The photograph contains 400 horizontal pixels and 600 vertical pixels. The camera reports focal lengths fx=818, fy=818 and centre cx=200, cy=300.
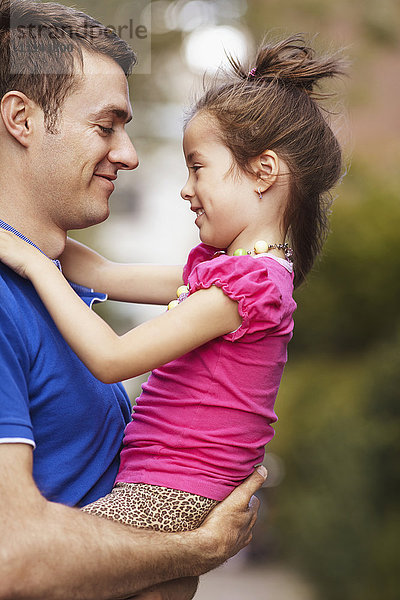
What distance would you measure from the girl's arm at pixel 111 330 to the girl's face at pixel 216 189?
0.32m

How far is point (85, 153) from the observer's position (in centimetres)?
249

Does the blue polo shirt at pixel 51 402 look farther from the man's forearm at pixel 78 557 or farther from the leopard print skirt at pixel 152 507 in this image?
the man's forearm at pixel 78 557

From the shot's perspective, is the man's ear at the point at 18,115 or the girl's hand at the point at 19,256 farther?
the man's ear at the point at 18,115

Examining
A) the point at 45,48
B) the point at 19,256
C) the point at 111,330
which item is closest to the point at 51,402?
the point at 111,330

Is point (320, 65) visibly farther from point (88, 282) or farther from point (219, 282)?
point (88, 282)

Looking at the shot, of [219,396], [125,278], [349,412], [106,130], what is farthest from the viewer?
[349,412]

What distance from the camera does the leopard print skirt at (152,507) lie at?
2141mm

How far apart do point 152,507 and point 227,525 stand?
26 cm

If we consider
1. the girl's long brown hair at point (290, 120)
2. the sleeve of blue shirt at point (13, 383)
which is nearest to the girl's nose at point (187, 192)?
the girl's long brown hair at point (290, 120)

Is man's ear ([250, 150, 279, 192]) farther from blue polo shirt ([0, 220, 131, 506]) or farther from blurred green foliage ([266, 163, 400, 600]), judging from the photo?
blurred green foliage ([266, 163, 400, 600])

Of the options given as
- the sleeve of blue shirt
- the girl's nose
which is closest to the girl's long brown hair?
the girl's nose

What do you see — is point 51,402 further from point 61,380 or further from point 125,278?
point 125,278

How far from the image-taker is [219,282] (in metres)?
2.21

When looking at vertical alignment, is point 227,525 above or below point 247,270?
below
